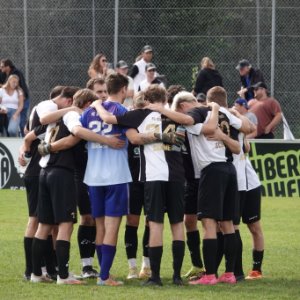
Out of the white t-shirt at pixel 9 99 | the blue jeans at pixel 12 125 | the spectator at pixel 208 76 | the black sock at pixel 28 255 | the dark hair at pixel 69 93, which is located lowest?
the black sock at pixel 28 255

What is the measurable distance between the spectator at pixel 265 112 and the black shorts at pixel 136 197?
33.6 ft

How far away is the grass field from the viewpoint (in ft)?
36.3

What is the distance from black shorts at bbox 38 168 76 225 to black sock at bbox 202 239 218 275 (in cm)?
135

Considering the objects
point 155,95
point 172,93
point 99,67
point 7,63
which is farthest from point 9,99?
point 155,95

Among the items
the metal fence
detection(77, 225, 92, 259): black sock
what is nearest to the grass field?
detection(77, 225, 92, 259): black sock

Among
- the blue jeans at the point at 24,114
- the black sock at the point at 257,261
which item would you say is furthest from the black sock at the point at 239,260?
the blue jeans at the point at 24,114

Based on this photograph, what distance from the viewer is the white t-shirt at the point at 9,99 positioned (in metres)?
24.2

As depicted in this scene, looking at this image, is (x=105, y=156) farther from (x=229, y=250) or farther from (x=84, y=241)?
(x=229, y=250)

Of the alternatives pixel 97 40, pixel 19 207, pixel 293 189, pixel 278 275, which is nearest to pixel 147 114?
pixel 278 275

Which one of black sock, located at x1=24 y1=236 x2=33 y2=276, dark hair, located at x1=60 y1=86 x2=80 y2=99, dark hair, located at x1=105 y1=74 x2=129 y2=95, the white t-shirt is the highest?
dark hair, located at x1=105 y1=74 x2=129 y2=95

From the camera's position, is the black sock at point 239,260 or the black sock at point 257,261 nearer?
the black sock at point 239,260

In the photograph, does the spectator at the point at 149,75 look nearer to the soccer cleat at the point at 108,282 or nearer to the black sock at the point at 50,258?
the black sock at the point at 50,258

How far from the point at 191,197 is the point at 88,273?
4.46ft

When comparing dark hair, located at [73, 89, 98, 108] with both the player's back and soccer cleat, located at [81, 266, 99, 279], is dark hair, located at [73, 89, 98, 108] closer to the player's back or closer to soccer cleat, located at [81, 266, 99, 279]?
the player's back
